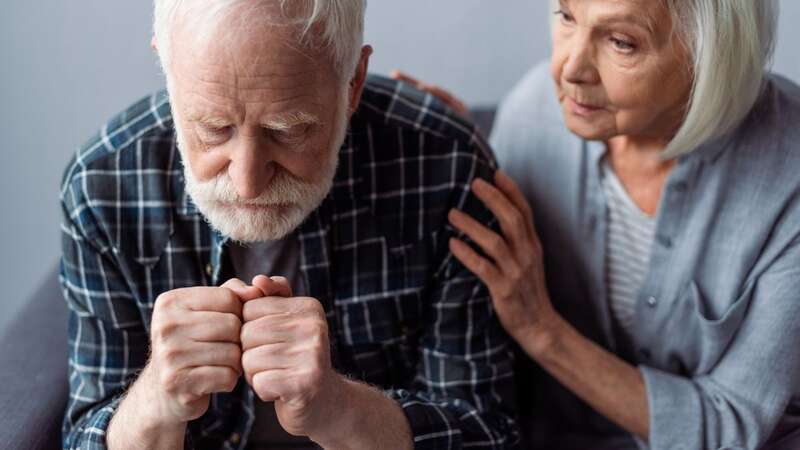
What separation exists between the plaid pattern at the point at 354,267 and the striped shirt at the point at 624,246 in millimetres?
241

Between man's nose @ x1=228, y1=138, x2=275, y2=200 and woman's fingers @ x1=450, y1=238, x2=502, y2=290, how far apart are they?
1.16 ft

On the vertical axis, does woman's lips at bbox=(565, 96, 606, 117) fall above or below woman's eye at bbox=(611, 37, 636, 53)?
below

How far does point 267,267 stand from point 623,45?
610 mm

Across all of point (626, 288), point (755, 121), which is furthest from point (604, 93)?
point (626, 288)

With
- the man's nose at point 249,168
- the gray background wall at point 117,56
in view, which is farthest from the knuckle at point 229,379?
the gray background wall at point 117,56

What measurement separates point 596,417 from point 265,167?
2.85 feet

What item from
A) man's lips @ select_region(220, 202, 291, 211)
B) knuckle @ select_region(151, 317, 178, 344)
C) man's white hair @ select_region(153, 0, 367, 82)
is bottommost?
knuckle @ select_region(151, 317, 178, 344)

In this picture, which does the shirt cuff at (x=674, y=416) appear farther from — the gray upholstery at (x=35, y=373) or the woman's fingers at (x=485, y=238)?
the gray upholstery at (x=35, y=373)

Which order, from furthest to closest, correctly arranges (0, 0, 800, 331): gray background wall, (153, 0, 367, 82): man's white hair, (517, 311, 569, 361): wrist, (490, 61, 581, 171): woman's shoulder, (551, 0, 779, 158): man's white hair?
(0, 0, 800, 331): gray background wall
(490, 61, 581, 171): woman's shoulder
(517, 311, 569, 361): wrist
(551, 0, 779, 158): man's white hair
(153, 0, 367, 82): man's white hair

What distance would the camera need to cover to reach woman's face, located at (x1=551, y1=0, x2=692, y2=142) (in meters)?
1.40

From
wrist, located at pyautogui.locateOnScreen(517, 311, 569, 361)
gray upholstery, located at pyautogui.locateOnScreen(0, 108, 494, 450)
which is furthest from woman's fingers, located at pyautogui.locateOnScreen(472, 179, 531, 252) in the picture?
gray upholstery, located at pyautogui.locateOnScreen(0, 108, 494, 450)

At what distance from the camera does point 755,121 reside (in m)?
1.58

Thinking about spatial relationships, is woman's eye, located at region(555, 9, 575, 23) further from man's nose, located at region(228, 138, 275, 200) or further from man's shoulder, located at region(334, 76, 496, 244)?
man's nose, located at region(228, 138, 275, 200)

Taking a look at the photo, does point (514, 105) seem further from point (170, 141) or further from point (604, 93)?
point (170, 141)
